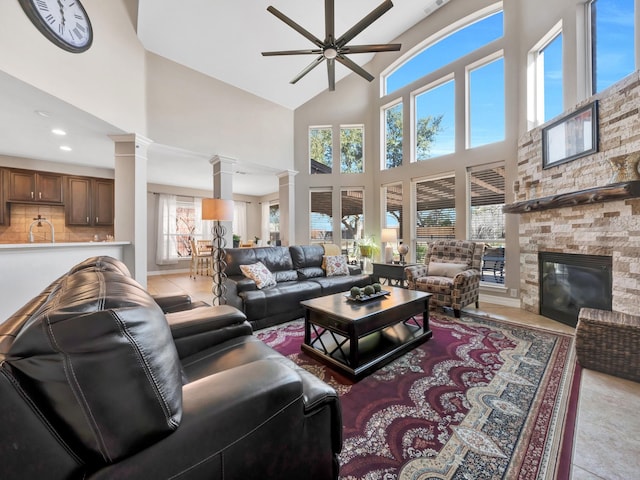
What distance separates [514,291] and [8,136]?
7723 millimetres

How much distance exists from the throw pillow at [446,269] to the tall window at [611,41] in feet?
8.06

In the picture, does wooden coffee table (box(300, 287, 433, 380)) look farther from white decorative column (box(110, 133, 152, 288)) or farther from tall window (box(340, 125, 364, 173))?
tall window (box(340, 125, 364, 173))

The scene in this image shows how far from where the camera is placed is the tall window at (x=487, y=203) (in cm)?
421

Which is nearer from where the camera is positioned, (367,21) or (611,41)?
(367,21)

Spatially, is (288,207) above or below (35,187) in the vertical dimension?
below

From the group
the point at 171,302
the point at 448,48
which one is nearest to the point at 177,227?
the point at 171,302

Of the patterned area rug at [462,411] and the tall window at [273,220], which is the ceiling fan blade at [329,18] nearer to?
the patterned area rug at [462,411]

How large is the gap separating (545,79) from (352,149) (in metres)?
3.42

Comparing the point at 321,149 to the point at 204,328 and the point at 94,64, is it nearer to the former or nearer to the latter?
the point at 94,64

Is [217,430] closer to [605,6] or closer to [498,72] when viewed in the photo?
[605,6]

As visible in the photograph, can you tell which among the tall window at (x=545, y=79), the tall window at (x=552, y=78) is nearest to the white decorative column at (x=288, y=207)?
the tall window at (x=545, y=79)

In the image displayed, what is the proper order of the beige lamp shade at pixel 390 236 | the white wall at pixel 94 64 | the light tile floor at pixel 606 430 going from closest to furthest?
the light tile floor at pixel 606 430
the white wall at pixel 94 64
the beige lamp shade at pixel 390 236

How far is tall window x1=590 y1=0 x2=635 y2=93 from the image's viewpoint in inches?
102

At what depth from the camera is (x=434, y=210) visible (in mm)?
5016
